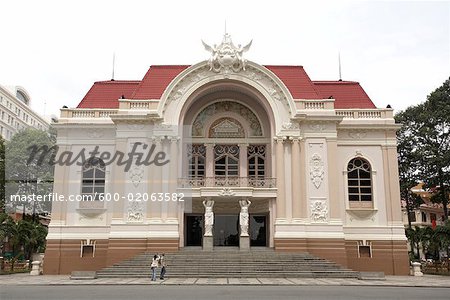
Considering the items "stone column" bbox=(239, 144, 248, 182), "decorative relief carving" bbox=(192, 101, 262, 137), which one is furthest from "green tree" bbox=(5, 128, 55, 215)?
"stone column" bbox=(239, 144, 248, 182)

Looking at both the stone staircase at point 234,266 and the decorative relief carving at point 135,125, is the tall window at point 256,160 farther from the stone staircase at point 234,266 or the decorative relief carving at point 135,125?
the decorative relief carving at point 135,125

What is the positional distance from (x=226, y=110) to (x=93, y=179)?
32.2ft

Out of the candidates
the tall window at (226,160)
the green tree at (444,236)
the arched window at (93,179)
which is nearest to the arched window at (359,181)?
the green tree at (444,236)

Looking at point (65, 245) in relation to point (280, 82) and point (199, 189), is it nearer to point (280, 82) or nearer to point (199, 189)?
point (199, 189)

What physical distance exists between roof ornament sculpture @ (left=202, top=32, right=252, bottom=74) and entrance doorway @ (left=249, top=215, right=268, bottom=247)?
9704 millimetres

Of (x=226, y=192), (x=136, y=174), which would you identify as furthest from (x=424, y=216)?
(x=136, y=174)

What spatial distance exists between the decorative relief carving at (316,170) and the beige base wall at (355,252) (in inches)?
140

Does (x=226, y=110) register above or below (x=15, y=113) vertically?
below

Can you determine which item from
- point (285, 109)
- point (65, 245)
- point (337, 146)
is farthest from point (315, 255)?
point (65, 245)

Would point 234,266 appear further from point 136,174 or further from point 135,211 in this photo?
point 136,174

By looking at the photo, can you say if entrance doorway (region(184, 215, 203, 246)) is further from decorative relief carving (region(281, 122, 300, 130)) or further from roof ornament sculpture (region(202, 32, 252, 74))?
roof ornament sculpture (region(202, 32, 252, 74))

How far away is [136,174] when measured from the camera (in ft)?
89.4

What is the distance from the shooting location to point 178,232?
26.2 metres

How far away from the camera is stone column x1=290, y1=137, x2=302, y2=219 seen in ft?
87.3
